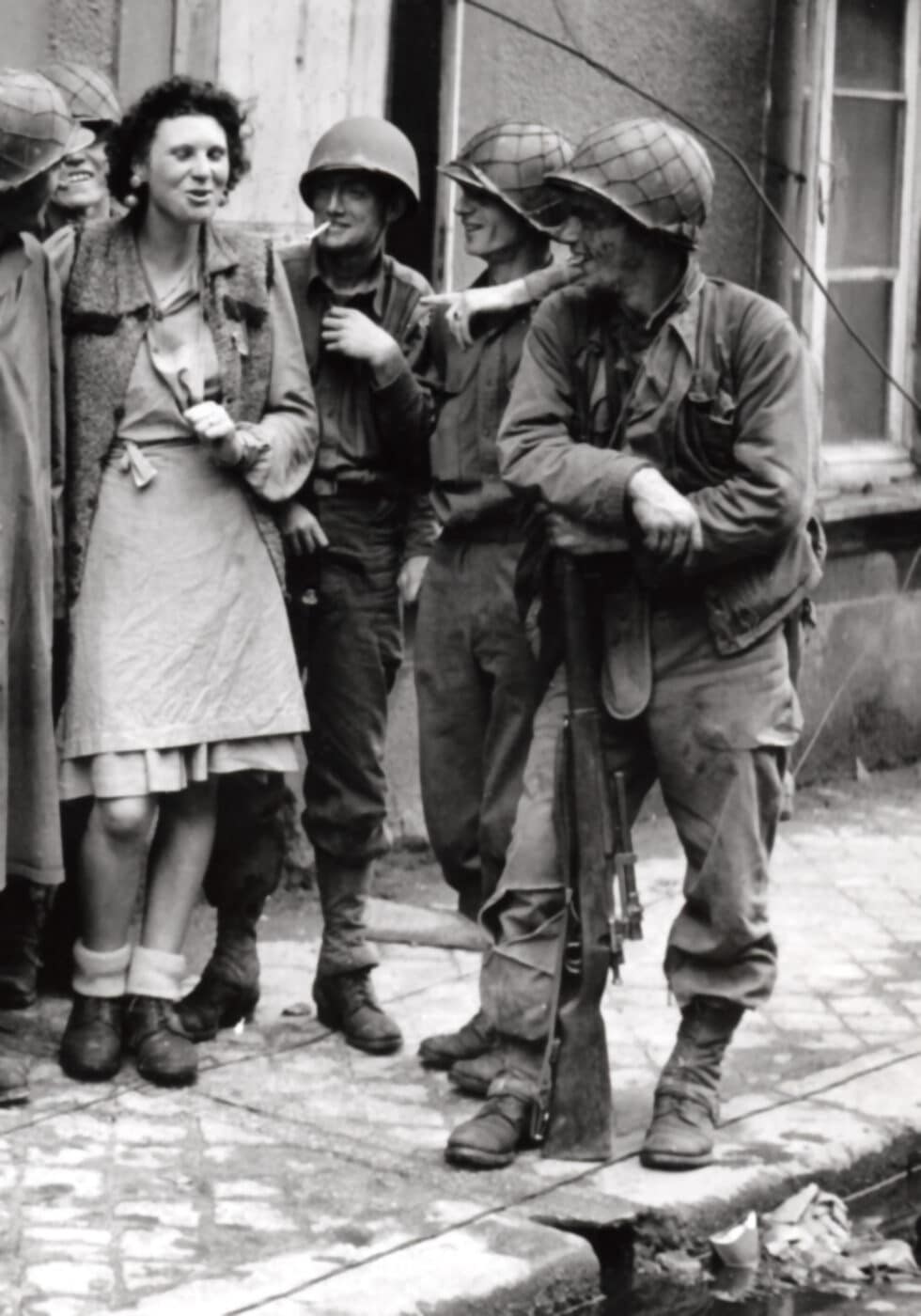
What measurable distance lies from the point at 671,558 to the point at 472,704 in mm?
999

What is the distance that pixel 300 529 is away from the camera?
639 centimetres

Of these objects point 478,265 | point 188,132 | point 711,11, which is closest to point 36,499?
point 188,132

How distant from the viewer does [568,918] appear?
19.2 feet

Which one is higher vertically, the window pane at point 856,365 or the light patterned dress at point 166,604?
the window pane at point 856,365

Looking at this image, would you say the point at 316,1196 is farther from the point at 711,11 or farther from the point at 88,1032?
the point at 711,11

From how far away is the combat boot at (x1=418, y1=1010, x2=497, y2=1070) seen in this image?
6477 mm

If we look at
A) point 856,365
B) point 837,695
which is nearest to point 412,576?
point 837,695

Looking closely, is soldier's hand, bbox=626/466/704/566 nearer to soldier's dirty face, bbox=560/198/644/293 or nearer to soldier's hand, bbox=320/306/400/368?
soldier's dirty face, bbox=560/198/644/293

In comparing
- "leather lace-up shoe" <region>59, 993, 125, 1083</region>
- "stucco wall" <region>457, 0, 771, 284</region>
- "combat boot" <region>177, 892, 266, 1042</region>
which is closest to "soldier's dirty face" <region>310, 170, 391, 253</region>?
"combat boot" <region>177, 892, 266, 1042</region>

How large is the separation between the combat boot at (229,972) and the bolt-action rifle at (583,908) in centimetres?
107

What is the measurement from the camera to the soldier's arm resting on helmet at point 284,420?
622 cm

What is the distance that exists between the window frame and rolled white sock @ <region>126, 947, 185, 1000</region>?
14.6 feet

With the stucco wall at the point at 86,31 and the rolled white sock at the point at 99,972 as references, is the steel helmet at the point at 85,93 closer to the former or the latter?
the stucco wall at the point at 86,31

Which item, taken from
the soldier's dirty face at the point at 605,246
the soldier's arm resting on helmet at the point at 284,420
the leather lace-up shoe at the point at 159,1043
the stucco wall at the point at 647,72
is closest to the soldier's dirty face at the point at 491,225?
the soldier's arm resting on helmet at the point at 284,420
